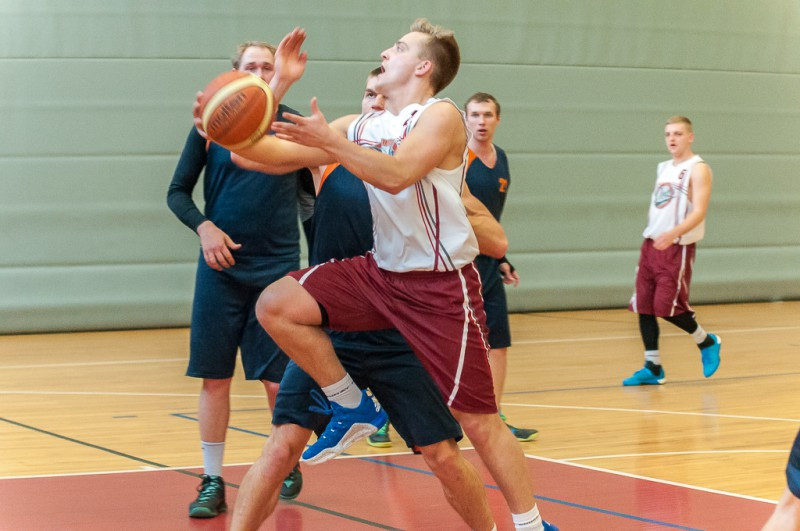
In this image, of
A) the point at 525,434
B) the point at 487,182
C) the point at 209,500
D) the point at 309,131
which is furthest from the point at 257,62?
the point at 525,434

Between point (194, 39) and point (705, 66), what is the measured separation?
5161 mm

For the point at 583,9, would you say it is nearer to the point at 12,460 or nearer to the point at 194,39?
the point at 194,39

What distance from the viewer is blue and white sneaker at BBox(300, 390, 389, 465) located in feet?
10.2

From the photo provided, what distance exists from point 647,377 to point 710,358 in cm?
48

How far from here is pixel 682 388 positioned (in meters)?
6.70

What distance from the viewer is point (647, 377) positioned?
22.4 feet

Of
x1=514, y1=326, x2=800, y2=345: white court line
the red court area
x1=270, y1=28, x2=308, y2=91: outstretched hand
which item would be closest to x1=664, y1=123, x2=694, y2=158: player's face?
x1=514, y1=326, x2=800, y2=345: white court line

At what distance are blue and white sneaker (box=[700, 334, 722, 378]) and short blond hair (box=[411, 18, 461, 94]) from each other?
431 centimetres

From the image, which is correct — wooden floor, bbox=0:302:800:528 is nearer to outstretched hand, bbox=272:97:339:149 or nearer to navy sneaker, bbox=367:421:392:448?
navy sneaker, bbox=367:421:392:448

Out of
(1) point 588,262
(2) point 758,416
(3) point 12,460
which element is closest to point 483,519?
(3) point 12,460

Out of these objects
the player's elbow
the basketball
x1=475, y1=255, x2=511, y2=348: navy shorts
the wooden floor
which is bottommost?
the wooden floor

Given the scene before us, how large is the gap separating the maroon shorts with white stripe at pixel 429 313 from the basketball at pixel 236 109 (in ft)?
1.55

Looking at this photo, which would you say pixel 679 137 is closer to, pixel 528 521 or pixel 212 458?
pixel 212 458

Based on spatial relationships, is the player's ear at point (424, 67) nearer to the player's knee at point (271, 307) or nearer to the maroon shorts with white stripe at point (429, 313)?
the maroon shorts with white stripe at point (429, 313)
